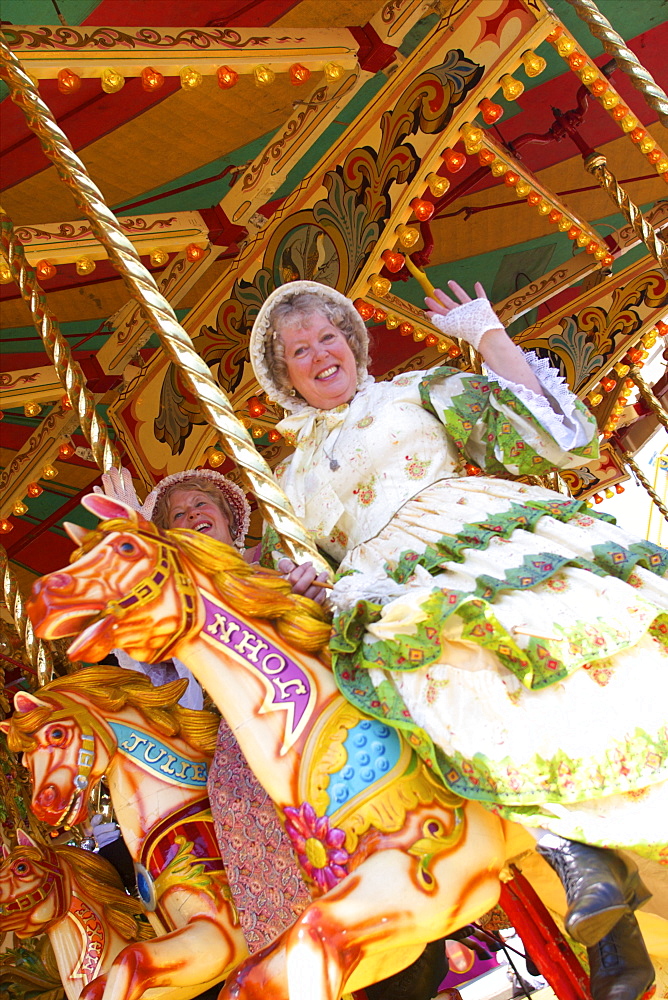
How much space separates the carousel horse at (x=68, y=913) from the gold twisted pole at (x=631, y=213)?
251cm

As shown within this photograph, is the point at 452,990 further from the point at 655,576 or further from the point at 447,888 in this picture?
the point at 655,576

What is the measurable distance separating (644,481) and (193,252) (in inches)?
120

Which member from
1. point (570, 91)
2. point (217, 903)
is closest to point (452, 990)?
point (217, 903)

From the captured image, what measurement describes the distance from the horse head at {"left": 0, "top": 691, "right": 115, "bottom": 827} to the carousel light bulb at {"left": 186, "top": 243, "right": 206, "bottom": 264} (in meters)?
1.94

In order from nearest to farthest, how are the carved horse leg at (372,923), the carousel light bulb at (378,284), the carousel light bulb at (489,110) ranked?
the carved horse leg at (372,923)
the carousel light bulb at (489,110)
the carousel light bulb at (378,284)

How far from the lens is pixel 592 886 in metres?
1.50

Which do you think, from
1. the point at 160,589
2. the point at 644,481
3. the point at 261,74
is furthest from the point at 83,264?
the point at 644,481

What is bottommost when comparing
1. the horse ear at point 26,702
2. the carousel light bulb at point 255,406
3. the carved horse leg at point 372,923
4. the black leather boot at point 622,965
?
the black leather boot at point 622,965

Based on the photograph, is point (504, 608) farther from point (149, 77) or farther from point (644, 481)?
point (644, 481)

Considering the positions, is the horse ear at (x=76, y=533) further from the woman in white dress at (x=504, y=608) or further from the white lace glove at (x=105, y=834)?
the white lace glove at (x=105, y=834)

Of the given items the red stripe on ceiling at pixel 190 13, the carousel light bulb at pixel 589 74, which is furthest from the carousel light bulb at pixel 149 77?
the carousel light bulb at pixel 589 74

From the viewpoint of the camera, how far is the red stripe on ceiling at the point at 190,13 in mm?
2951

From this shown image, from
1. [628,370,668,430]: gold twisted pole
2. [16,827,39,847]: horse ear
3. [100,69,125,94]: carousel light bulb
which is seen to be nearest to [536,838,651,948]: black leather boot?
[16,827,39,847]: horse ear

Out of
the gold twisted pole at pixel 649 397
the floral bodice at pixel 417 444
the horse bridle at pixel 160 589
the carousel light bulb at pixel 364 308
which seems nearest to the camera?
the horse bridle at pixel 160 589
